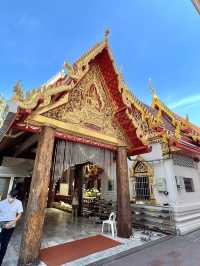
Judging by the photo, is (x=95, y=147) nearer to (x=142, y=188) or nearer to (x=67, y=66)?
(x=67, y=66)

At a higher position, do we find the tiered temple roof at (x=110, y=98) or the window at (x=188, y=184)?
→ the tiered temple roof at (x=110, y=98)

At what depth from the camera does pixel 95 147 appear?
5.21m

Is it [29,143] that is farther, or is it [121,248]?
[29,143]

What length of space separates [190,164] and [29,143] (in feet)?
21.5

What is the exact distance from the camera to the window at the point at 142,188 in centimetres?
652

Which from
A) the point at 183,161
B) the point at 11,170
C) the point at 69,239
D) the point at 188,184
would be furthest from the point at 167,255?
the point at 11,170

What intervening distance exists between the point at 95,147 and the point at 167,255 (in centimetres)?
311

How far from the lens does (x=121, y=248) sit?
3982 millimetres

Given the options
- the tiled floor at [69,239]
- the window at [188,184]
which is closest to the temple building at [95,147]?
the window at [188,184]

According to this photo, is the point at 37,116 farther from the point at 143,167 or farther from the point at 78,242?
the point at 143,167

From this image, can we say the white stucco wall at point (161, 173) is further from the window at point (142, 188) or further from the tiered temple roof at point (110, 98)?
the tiered temple roof at point (110, 98)

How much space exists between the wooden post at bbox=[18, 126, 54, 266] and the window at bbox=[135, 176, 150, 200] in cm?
426

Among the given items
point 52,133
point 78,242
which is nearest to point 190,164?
point 78,242

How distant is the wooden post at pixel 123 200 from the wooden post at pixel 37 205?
7.71 ft
